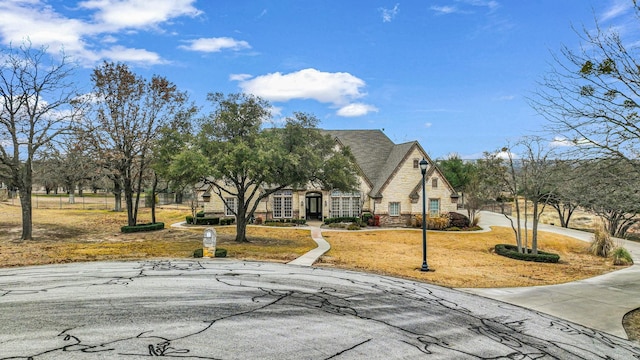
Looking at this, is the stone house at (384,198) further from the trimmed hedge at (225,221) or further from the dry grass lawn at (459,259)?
the dry grass lawn at (459,259)

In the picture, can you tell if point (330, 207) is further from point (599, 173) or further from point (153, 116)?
point (599, 173)

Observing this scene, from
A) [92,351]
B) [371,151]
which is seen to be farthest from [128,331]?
[371,151]

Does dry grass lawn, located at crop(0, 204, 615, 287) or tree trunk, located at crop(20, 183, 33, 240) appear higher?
tree trunk, located at crop(20, 183, 33, 240)

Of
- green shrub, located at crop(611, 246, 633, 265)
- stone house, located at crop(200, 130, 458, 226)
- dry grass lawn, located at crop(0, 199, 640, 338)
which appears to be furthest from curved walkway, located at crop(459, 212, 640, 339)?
stone house, located at crop(200, 130, 458, 226)

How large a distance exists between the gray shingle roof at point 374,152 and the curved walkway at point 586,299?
76.7 ft

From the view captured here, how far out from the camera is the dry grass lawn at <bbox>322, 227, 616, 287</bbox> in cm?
1717

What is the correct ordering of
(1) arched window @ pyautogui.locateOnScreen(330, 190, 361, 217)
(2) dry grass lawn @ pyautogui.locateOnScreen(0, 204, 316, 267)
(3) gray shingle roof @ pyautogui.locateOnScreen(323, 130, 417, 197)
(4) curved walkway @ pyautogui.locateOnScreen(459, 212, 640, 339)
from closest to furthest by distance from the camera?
1. (4) curved walkway @ pyautogui.locateOnScreen(459, 212, 640, 339)
2. (2) dry grass lawn @ pyautogui.locateOnScreen(0, 204, 316, 267)
3. (1) arched window @ pyautogui.locateOnScreen(330, 190, 361, 217)
4. (3) gray shingle roof @ pyautogui.locateOnScreen(323, 130, 417, 197)

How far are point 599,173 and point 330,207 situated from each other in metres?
29.3

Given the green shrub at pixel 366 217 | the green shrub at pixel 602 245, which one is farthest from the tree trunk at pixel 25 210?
the green shrub at pixel 602 245

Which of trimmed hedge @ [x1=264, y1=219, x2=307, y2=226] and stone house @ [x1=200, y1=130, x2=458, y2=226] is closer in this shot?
trimmed hedge @ [x1=264, y1=219, x2=307, y2=226]

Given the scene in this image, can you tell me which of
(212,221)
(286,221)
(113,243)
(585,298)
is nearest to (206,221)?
(212,221)

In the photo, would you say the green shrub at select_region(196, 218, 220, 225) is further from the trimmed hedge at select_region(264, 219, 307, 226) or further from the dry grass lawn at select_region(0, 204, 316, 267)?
the trimmed hedge at select_region(264, 219, 307, 226)

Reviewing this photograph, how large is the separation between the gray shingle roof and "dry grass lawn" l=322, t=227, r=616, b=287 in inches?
330

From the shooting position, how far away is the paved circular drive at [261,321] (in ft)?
25.2
